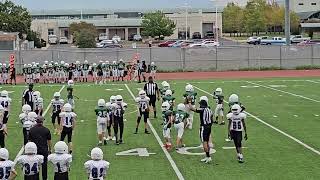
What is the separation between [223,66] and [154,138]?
96.9ft

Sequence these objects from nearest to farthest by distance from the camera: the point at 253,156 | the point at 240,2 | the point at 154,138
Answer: the point at 253,156, the point at 154,138, the point at 240,2

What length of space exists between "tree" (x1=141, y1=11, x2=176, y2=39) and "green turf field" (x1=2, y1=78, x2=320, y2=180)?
55676 mm

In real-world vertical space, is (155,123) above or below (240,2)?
below

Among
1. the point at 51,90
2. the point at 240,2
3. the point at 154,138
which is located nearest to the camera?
the point at 154,138

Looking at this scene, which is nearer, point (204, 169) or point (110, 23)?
point (204, 169)

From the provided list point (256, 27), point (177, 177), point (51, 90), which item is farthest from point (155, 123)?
point (256, 27)

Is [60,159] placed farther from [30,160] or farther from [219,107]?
[219,107]

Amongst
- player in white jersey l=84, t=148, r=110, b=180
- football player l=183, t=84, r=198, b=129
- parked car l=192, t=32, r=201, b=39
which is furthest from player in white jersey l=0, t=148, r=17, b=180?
parked car l=192, t=32, r=201, b=39

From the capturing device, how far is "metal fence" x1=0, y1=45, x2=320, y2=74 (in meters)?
46.9

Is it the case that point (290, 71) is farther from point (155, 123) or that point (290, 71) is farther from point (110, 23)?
point (110, 23)

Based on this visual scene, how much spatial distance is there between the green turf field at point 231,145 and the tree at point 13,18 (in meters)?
40.3

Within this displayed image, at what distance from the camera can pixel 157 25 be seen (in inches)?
3359

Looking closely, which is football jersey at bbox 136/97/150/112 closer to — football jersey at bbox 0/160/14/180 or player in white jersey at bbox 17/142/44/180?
player in white jersey at bbox 17/142/44/180

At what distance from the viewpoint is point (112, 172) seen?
13875 mm
